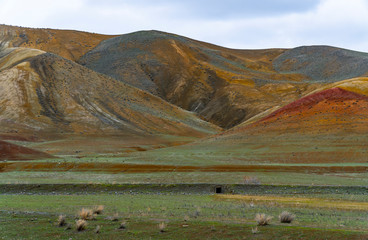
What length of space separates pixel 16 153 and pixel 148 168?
19731 mm

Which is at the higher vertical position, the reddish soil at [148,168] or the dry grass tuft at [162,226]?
the dry grass tuft at [162,226]

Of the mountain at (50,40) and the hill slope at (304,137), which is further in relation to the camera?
the mountain at (50,40)

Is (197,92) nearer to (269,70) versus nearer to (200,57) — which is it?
(200,57)

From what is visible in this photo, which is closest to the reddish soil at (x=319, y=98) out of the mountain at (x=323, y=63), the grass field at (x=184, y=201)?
the grass field at (x=184, y=201)

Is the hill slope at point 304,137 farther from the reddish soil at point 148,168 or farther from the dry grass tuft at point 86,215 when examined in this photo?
the dry grass tuft at point 86,215

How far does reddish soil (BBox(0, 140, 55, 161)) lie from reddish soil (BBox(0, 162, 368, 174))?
761 cm

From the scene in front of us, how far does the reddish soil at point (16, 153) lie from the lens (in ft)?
160

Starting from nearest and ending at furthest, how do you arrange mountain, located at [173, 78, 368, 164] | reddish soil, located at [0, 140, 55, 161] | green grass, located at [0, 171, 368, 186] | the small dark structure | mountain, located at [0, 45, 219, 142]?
1. the small dark structure
2. green grass, located at [0, 171, 368, 186]
3. reddish soil, located at [0, 140, 55, 161]
4. mountain, located at [173, 78, 368, 164]
5. mountain, located at [0, 45, 219, 142]

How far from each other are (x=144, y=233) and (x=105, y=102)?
295ft

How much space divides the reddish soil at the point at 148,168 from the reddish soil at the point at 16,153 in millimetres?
7605

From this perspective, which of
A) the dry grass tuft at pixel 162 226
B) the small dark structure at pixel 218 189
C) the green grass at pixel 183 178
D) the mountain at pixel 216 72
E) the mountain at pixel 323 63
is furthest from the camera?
the mountain at pixel 323 63

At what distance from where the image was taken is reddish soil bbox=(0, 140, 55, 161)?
4872 centimetres

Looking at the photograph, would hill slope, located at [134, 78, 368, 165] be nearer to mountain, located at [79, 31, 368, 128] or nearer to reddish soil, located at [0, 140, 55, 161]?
reddish soil, located at [0, 140, 55, 161]

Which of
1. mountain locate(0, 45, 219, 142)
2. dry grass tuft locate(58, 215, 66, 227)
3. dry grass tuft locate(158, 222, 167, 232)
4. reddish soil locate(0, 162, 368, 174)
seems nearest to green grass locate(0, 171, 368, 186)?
reddish soil locate(0, 162, 368, 174)
